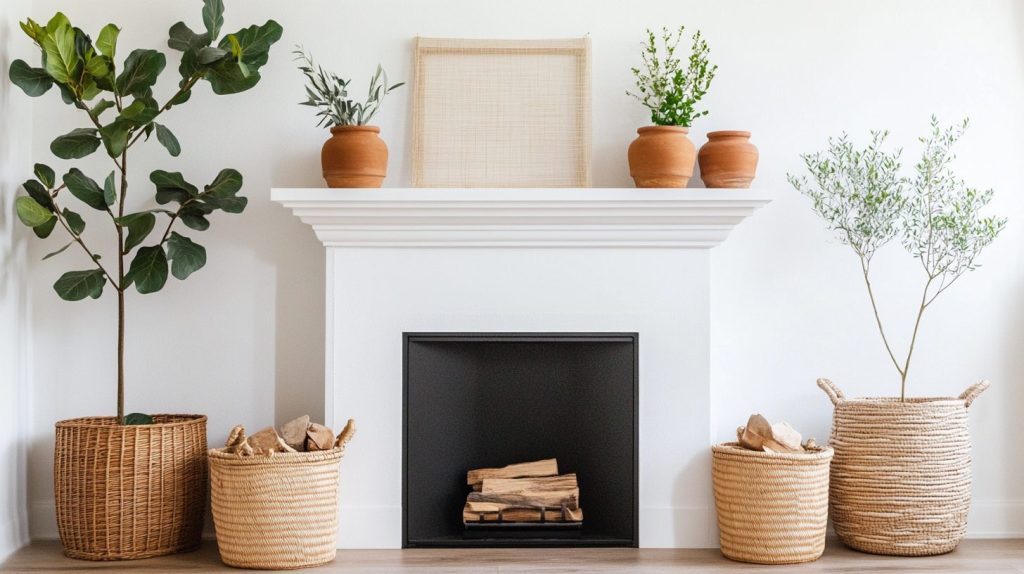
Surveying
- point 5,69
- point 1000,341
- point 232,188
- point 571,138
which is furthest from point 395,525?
point 1000,341

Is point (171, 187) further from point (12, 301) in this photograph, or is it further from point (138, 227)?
point (12, 301)

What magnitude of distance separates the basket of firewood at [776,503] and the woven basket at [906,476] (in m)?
0.14

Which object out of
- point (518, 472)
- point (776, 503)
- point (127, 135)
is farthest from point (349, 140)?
point (776, 503)

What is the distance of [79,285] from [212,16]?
0.90 metres

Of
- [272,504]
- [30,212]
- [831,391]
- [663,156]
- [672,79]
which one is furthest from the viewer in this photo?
[672,79]

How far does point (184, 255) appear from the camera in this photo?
2.86 meters

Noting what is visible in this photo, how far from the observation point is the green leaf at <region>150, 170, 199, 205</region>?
288cm

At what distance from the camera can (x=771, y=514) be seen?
2.69 m

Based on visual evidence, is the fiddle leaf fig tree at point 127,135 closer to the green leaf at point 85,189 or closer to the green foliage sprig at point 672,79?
the green leaf at point 85,189

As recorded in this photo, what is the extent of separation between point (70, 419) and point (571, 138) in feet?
5.91

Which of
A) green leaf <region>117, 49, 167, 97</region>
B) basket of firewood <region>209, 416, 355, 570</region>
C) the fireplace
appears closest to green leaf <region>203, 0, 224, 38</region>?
green leaf <region>117, 49, 167, 97</region>

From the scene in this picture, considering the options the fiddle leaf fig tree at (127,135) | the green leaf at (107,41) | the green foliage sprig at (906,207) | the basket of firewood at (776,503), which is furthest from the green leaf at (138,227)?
the green foliage sprig at (906,207)

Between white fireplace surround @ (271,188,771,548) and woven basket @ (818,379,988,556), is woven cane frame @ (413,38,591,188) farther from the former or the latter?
woven basket @ (818,379,988,556)

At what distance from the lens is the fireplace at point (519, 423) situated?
2.93 metres
